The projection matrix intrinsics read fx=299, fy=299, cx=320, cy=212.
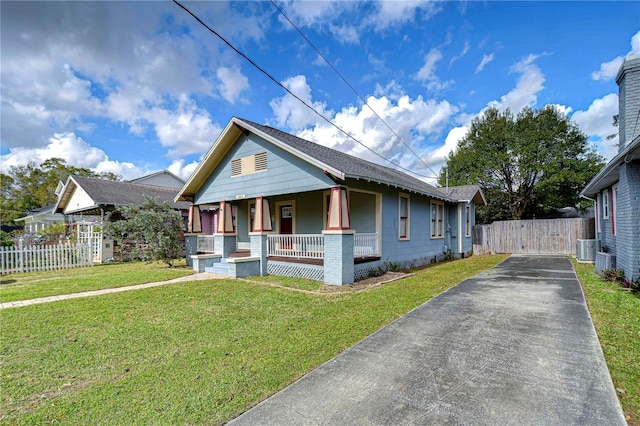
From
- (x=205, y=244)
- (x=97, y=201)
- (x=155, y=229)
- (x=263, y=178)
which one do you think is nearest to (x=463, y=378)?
(x=263, y=178)

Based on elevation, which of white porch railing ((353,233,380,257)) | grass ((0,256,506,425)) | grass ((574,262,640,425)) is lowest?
grass ((0,256,506,425))

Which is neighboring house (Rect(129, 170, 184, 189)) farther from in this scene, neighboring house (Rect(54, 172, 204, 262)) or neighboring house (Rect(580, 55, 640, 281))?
neighboring house (Rect(580, 55, 640, 281))

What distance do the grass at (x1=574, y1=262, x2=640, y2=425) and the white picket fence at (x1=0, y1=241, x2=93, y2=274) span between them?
1783cm

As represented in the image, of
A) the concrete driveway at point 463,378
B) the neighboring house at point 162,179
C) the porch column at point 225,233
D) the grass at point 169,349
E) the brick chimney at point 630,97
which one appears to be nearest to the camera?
the concrete driveway at point 463,378

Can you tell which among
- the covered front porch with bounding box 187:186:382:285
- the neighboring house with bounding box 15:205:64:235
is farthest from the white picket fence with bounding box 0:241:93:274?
the neighboring house with bounding box 15:205:64:235

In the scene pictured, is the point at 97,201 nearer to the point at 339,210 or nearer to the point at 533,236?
the point at 339,210

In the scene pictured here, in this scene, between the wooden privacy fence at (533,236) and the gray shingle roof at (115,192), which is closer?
the wooden privacy fence at (533,236)

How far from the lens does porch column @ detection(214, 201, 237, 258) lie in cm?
1267

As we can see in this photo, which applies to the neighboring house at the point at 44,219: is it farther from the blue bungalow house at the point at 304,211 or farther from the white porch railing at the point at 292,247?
the white porch railing at the point at 292,247

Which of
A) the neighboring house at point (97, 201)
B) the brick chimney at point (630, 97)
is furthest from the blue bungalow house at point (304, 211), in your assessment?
the brick chimney at point (630, 97)

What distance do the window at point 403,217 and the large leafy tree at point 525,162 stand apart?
21.0 metres

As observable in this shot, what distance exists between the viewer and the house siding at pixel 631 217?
7328 mm

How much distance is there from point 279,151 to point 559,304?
8.84 meters

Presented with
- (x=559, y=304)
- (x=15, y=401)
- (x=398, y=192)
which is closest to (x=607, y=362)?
(x=559, y=304)
